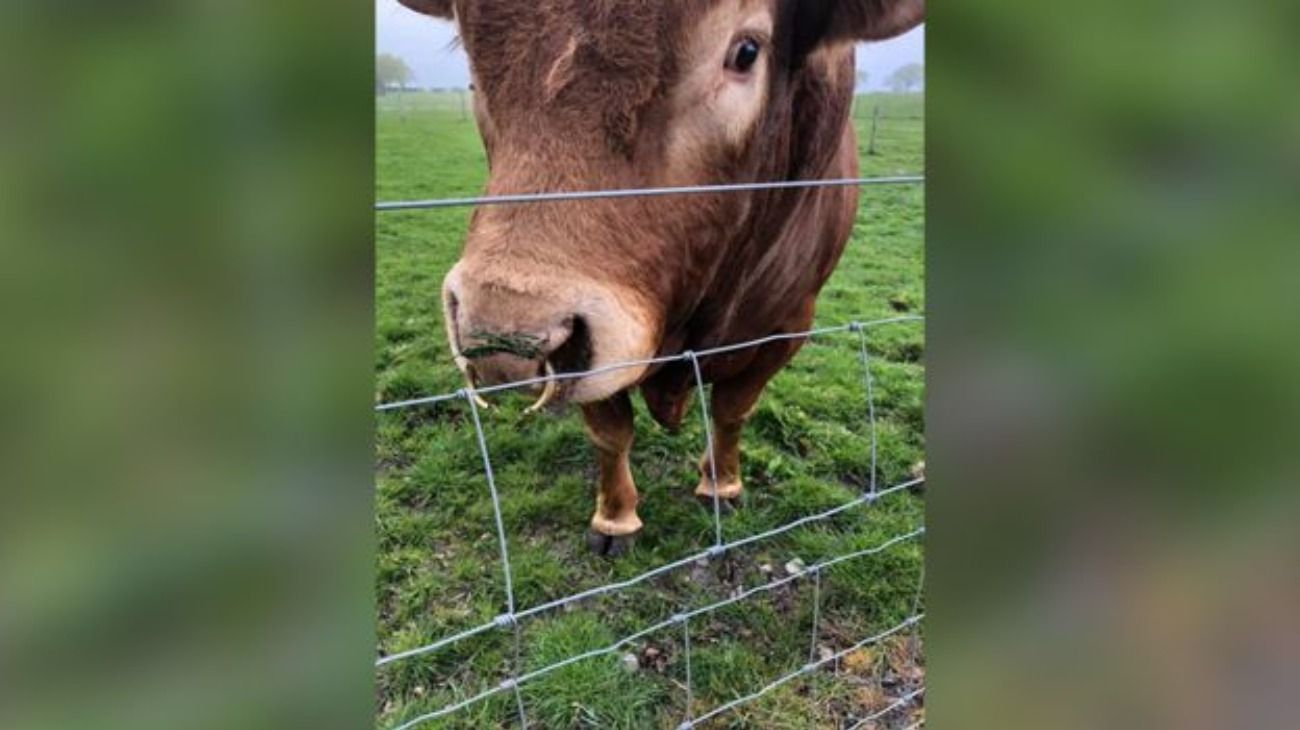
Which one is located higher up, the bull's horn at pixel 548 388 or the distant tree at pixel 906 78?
the distant tree at pixel 906 78

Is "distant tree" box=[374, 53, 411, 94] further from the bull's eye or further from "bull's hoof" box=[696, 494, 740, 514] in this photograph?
"bull's hoof" box=[696, 494, 740, 514]

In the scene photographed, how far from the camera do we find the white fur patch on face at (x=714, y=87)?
109 cm

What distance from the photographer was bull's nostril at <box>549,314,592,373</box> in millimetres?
966

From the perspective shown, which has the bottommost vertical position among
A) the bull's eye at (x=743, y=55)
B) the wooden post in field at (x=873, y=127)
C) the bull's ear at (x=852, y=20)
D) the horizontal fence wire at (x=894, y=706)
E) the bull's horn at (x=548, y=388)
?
the horizontal fence wire at (x=894, y=706)

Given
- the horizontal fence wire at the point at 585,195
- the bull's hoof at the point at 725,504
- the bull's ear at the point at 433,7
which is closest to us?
the horizontal fence wire at the point at 585,195
